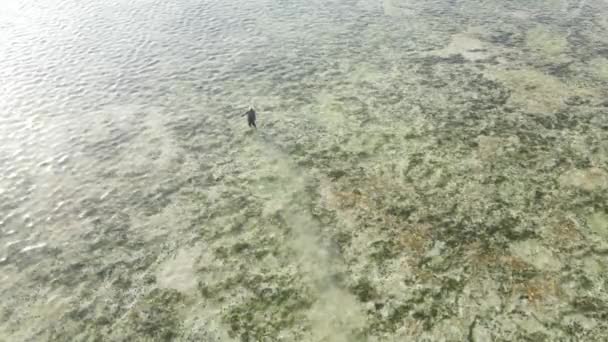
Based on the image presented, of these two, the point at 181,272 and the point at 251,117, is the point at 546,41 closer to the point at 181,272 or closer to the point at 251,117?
the point at 251,117

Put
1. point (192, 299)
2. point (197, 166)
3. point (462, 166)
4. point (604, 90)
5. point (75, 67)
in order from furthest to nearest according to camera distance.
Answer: point (75, 67), point (604, 90), point (197, 166), point (462, 166), point (192, 299)

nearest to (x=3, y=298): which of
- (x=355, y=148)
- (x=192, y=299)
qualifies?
(x=192, y=299)

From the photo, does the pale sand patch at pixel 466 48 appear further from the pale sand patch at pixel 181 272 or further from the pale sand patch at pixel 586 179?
the pale sand patch at pixel 181 272

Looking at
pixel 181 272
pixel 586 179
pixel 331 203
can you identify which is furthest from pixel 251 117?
pixel 586 179

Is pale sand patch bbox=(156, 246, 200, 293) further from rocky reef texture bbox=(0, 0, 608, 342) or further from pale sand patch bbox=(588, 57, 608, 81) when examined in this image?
pale sand patch bbox=(588, 57, 608, 81)

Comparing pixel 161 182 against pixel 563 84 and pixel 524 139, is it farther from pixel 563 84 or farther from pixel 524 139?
pixel 563 84

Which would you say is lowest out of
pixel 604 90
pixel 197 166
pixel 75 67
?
pixel 604 90

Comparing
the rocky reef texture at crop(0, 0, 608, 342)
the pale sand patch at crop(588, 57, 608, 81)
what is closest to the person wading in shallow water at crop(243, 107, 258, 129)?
the rocky reef texture at crop(0, 0, 608, 342)

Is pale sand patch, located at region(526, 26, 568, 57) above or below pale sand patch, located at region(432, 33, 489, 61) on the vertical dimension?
below
